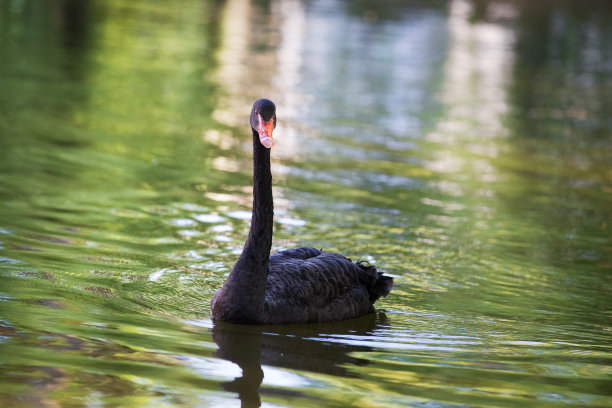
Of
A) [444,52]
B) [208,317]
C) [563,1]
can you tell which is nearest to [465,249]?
[208,317]

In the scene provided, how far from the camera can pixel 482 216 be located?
9898 millimetres

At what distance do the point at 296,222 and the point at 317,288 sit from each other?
2.72m

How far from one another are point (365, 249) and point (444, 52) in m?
18.7

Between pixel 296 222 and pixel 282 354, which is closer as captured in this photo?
pixel 282 354

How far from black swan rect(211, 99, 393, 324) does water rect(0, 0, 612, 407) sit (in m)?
0.11

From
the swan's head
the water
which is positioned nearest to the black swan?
the swan's head

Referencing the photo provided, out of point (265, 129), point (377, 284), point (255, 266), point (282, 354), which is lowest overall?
point (282, 354)

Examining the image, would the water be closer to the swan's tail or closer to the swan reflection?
the swan reflection

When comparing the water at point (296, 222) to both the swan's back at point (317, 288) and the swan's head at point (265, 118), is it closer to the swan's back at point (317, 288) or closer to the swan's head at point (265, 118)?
the swan's back at point (317, 288)

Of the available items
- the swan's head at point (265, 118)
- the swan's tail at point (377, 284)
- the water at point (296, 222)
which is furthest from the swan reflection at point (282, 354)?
the swan's head at point (265, 118)

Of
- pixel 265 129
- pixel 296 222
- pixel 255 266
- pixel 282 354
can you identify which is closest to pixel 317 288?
pixel 255 266

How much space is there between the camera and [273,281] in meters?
6.09

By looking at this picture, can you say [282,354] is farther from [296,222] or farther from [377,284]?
[296,222]

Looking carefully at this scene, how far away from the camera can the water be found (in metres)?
5.19
